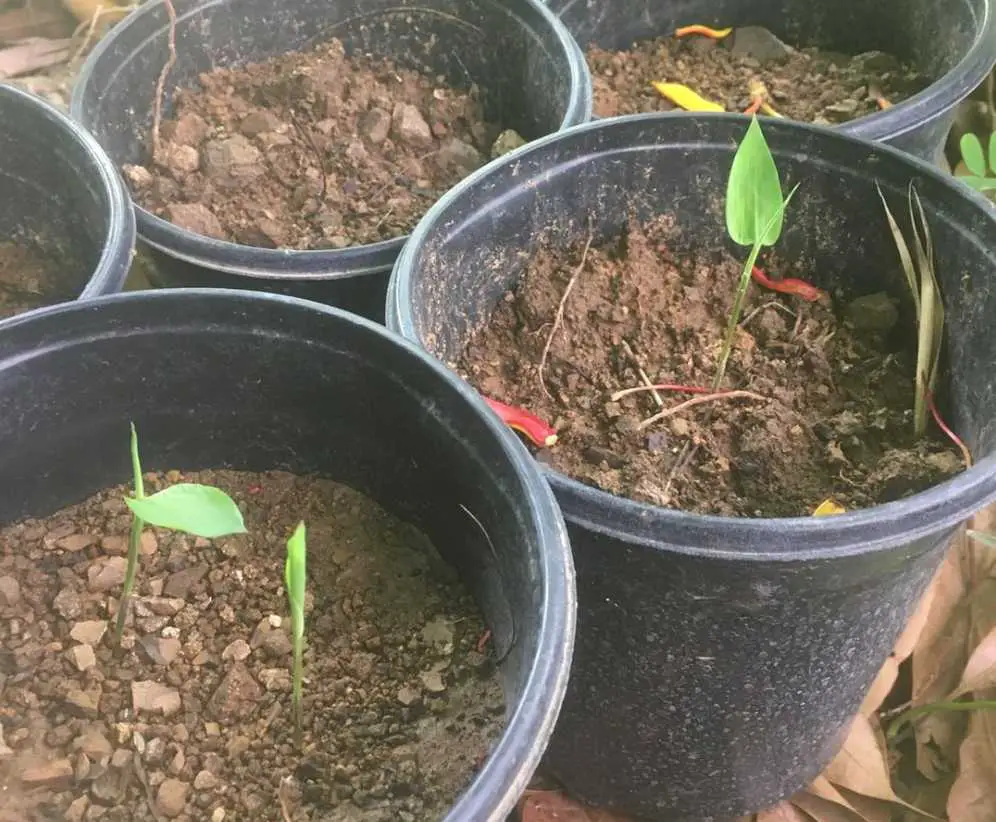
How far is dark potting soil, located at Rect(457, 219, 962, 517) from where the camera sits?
32.5 inches

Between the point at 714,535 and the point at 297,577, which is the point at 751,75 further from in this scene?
the point at 297,577

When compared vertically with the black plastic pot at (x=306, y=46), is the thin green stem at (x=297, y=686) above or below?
below

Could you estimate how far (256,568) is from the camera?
2.56 feet

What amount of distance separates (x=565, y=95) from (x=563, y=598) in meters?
0.73

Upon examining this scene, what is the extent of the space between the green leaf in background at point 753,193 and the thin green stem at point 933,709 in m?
0.56

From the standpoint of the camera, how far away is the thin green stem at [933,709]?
1023 millimetres

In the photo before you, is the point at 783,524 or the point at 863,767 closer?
the point at 783,524

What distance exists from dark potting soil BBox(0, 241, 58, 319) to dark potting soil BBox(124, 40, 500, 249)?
131 mm

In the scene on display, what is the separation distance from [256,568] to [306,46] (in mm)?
824

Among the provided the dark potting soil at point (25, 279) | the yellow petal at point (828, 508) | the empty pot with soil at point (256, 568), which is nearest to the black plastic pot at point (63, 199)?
the dark potting soil at point (25, 279)

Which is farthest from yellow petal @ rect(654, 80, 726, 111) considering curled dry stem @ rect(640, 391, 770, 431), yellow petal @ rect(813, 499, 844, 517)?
yellow petal @ rect(813, 499, 844, 517)

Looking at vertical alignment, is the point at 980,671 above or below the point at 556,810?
above

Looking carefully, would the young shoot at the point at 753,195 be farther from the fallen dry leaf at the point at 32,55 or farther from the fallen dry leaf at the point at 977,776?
the fallen dry leaf at the point at 32,55

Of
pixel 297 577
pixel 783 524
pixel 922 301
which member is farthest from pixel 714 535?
pixel 922 301
